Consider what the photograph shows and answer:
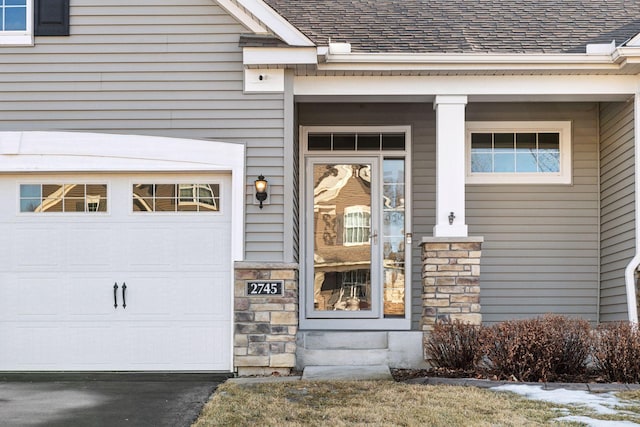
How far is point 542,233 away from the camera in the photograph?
10039 millimetres

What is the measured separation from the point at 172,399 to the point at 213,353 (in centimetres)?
153

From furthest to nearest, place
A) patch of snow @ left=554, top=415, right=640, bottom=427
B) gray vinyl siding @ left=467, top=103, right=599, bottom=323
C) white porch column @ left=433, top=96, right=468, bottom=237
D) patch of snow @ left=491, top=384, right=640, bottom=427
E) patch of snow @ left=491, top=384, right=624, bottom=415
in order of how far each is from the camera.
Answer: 1. gray vinyl siding @ left=467, top=103, right=599, bottom=323
2. white porch column @ left=433, top=96, right=468, bottom=237
3. patch of snow @ left=491, top=384, right=624, bottom=415
4. patch of snow @ left=491, top=384, right=640, bottom=427
5. patch of snow @ left=554, top=415, right=640, bottom=427

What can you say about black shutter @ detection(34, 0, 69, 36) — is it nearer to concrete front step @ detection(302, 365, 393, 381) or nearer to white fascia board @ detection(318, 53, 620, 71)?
white fascia board @ detection(318, 53, 620, 71)

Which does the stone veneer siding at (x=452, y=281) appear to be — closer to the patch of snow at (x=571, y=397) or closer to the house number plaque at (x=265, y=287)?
the patch of snow at (x=571, y=397)

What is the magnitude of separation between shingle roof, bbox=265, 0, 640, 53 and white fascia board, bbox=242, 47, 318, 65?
1.73 ft

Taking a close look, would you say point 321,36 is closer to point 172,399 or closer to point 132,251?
point 132,251

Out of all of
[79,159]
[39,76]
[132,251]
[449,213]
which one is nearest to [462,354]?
[449,213]

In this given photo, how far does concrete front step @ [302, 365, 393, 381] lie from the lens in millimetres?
7805

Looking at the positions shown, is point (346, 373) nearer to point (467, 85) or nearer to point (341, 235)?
point (341, 235)

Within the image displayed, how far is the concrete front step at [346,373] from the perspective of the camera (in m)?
7.80

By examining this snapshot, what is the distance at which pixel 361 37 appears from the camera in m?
9.19

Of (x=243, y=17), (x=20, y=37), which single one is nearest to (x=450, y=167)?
(x=243, y=17)

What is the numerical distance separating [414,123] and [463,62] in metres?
1.63

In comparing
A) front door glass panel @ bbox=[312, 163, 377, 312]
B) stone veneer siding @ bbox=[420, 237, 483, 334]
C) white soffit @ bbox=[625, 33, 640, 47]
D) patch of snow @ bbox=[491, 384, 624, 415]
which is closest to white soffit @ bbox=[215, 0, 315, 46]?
front door glass panel @ bbox=[312, 163, 377, 312]
